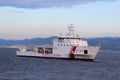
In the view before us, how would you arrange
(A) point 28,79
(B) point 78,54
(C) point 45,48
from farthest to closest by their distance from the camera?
(C) point 45,48 → (B) point 78,54 → (A) point 28,79

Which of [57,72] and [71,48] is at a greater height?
[71,48]

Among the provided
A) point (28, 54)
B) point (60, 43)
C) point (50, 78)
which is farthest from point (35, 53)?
point (50, 78)

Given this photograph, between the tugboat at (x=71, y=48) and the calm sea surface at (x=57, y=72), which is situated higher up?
the tugboat at (x=71, y=48)

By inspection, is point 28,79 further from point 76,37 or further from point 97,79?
point 76,37

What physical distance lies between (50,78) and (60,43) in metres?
46.1

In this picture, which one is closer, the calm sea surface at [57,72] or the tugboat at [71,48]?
the calm sea surface at [57,72]

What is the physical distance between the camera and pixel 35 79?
5412cm

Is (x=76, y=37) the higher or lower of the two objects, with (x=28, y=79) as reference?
higher

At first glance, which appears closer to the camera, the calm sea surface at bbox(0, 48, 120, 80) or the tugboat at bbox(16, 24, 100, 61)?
the calm sea surface at bbox(0, 48, 120, 80)

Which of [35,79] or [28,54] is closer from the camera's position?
[35,79]

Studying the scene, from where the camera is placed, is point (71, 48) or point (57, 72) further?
point (71, 48)

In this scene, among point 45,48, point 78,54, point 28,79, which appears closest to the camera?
point 28,79

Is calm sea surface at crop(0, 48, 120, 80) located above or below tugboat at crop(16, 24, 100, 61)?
below

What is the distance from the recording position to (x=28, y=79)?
5391 cm
